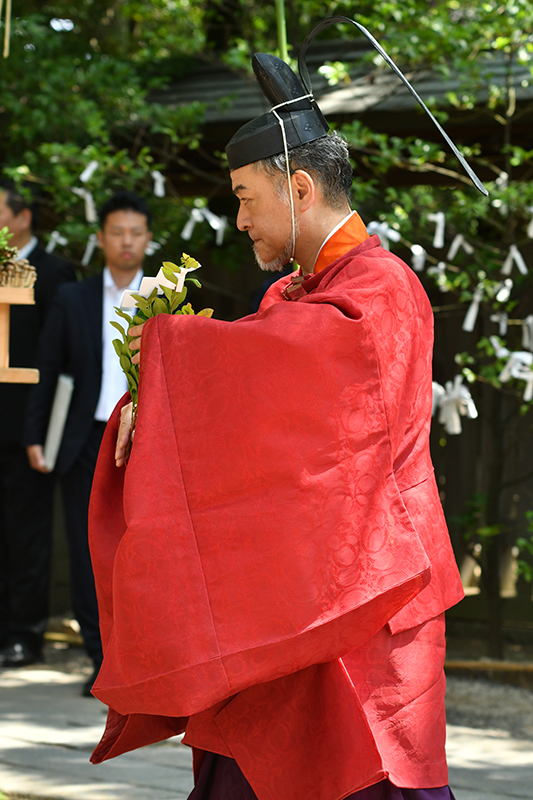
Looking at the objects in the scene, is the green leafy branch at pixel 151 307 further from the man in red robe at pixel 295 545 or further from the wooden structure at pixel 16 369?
the wooden structure at pixel 16 369

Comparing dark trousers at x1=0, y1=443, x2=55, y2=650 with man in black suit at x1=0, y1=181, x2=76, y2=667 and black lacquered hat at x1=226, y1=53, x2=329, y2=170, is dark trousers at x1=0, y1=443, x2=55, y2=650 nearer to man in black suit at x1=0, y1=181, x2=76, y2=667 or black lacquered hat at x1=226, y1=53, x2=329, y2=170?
man in black suit at x1=0, y1=181, x2=76, y2=667

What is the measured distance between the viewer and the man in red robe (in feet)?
5.43

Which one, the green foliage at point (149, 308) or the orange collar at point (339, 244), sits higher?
the orange collar at point (339, 244)

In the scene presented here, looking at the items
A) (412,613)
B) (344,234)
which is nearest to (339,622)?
(412,613)

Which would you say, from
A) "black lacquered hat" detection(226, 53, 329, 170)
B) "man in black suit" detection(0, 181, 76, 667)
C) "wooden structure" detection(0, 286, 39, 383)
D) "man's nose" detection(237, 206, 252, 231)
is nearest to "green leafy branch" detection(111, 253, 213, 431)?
"man's nose" detection(237, 206, 252, 231)

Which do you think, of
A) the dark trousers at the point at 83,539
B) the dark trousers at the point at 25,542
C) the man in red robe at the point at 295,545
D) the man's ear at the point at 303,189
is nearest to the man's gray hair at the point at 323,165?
the man's ear at the point at 303,189

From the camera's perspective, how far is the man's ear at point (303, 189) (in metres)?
1.90

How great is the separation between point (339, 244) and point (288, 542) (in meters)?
0.63

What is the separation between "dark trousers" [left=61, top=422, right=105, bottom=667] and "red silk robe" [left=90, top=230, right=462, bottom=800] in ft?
7.52

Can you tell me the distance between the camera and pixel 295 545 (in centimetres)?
166

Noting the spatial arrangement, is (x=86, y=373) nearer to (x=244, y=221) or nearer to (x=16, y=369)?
(x=16, y=369)

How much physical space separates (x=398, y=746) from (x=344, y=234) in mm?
1008

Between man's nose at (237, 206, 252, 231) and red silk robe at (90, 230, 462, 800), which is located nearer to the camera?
red silk robe at (90, 230, 462, 800)

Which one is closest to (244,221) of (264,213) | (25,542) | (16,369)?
(264,213)
